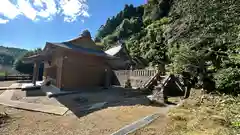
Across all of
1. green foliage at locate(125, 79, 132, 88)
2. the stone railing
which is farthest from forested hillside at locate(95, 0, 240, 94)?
green foliage at locate(125, 79, 132, 88)

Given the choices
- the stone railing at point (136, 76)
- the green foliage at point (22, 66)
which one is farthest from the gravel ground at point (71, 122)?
the green foliage at point (22, 66)

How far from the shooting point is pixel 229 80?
6867 mm

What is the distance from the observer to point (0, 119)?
5.99 metres

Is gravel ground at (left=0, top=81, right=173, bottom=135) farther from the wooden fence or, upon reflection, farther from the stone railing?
the wooden fence

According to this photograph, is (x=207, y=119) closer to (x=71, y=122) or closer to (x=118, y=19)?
(x=71, y=122)

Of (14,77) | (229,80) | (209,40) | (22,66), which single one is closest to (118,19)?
(22,66)

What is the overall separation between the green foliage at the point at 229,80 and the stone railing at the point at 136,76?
575 centimetres

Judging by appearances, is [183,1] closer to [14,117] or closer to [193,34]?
[193,34]

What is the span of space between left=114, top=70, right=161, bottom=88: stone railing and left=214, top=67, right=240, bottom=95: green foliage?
5.75 metres

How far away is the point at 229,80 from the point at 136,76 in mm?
8713

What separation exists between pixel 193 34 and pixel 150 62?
43.0ft

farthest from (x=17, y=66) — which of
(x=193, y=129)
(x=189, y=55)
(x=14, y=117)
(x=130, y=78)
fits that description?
(x=193, y=129)

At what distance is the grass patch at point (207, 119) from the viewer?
4152 millimetres

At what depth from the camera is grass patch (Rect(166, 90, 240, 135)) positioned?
415cm
